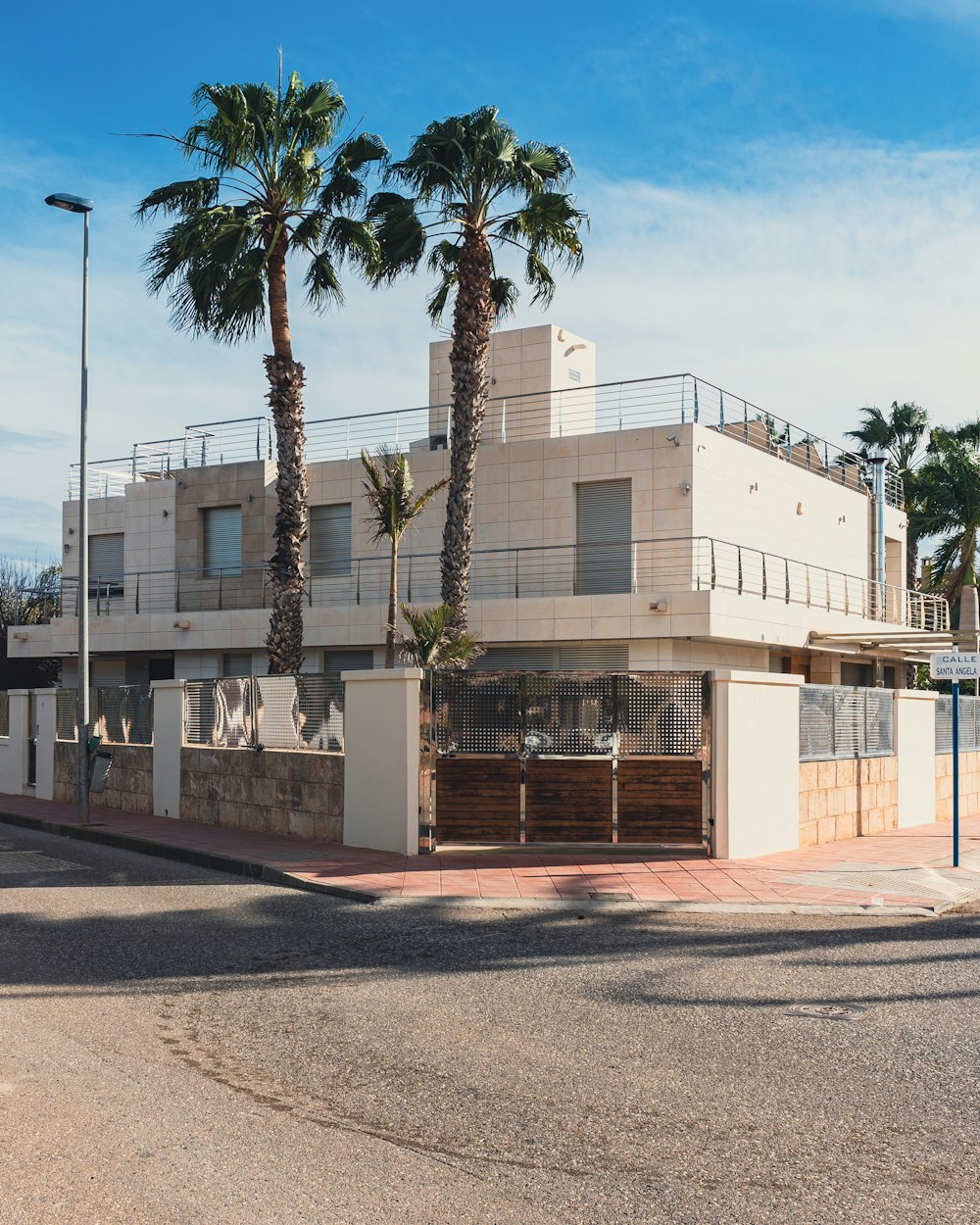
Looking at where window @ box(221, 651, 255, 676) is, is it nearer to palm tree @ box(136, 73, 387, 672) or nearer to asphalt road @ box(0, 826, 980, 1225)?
palm tree @ box(136, 73, 387, 672)

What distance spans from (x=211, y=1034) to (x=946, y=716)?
57.0 feet

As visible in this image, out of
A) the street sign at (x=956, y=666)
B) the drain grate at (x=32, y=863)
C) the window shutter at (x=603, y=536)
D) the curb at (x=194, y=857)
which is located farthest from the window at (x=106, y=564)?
the street sign at (x=956, y=666)

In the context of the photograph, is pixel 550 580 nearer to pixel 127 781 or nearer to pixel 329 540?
pixel 329 540

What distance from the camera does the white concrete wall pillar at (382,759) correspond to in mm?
14789

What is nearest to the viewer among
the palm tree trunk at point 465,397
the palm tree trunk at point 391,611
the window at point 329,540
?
the palm tree trunk at point 465,397

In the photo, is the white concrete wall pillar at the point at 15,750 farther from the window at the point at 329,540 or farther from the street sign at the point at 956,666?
the street sign at the point at 956,666

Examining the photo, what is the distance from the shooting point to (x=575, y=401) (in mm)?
29297

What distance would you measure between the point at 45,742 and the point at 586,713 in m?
12.4

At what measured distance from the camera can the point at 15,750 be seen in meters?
24.1

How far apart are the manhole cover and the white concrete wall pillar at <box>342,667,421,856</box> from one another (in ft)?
24.4

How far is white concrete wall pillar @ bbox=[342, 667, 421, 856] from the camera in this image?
48.5 ft

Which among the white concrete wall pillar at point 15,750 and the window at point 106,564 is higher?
the window at point 106,564

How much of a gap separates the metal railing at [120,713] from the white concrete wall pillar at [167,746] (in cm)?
31

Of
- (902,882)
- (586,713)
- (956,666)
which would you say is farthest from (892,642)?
(902,882)
